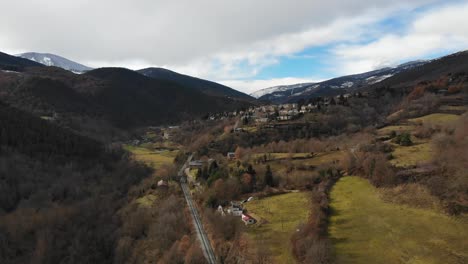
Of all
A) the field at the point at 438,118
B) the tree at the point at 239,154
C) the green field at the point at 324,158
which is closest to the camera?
the green field at the point at 324,158

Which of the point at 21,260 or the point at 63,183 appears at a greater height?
the point at 63,183

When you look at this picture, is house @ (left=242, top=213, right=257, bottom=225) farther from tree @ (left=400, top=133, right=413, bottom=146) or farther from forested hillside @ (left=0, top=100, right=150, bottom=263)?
tree @ (left=400, top=133, right=413, bottom=146)

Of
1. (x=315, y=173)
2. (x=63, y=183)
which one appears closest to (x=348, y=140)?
(x=315, y=173)

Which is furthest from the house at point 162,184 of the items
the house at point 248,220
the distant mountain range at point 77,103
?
the distant mountain range at point 77,103

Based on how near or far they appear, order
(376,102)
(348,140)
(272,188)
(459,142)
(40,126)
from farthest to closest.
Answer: (376,102)
(40,126)
(348,140)
(272,188)
(459,142)

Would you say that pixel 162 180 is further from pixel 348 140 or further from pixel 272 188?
pixel 348 140

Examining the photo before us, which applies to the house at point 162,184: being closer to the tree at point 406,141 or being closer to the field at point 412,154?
the field at point 412,154
